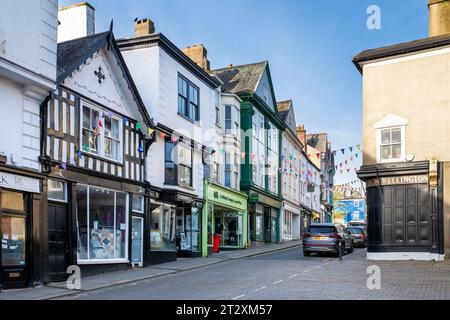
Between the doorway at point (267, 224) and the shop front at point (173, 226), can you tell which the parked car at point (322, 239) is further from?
the doorway at point (267, 224)

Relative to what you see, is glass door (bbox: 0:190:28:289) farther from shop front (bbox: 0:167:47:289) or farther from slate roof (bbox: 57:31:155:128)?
slate roof (bbox: 57:31:155:128)

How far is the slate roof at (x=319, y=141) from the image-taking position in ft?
225

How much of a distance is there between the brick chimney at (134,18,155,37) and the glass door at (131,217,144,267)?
9814 millimetres

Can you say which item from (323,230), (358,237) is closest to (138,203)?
(323,230)

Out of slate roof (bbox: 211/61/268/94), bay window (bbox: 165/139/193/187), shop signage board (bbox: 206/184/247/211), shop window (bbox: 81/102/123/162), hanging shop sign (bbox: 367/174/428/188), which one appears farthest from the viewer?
slate roof (bbox: 211/61/268/94)

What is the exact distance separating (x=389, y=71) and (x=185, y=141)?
9.54m

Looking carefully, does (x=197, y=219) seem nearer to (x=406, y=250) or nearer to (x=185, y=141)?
(x=185, y=141)

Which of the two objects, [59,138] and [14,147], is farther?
[59,138]

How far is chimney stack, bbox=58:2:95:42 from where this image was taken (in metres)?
23.5

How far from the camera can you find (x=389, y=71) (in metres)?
24.5

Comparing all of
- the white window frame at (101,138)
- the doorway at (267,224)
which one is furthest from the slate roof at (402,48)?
the doorway at (267,224)

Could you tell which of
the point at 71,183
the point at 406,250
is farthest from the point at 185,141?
the point at 406,250

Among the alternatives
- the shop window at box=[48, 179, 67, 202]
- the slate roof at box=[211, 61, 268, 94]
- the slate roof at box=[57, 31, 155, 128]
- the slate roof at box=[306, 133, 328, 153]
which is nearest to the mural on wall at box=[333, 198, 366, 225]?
the slate roof at box=[306, 133, 328, 153]

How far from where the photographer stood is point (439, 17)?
24875mm
